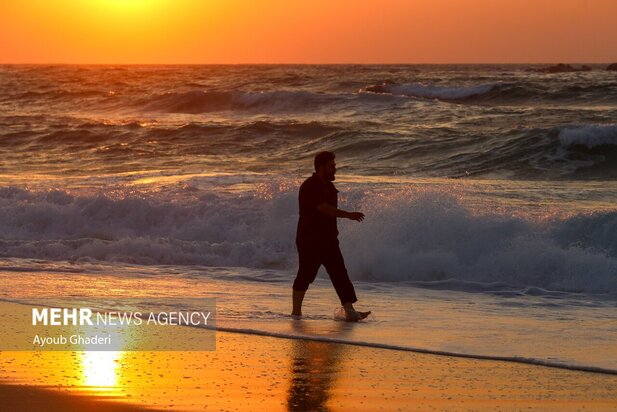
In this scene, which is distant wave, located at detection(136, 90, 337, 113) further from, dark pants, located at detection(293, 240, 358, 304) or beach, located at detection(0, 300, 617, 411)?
beach, located at detection(0, 300, 617, 411)


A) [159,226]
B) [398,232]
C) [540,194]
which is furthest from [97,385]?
[540,194]

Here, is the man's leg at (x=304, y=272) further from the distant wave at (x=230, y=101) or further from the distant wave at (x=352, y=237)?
the distant wave at (x=230, y=101)

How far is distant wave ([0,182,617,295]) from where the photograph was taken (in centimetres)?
1222

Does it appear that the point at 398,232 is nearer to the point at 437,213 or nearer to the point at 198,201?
the point at 437,213

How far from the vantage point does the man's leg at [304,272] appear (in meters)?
8.98

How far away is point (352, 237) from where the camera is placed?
43.4 feet

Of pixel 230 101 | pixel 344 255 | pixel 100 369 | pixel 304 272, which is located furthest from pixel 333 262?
pixel 230 101

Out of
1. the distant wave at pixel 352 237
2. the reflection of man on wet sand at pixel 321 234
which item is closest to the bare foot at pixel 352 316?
the reflection of man on wet sand at pixel 321 234

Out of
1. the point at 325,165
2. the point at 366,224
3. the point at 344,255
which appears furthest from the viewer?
the point at 366,224

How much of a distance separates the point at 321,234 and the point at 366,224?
4.67 m

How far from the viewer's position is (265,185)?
16.1m

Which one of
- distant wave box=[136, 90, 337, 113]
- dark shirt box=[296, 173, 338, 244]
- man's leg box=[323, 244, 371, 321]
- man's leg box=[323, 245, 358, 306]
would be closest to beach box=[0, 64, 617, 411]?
man's leg box=[323, 244, 371, 321]

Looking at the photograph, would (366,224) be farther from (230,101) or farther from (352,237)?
(230,101)

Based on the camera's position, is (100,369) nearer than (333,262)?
Yes
